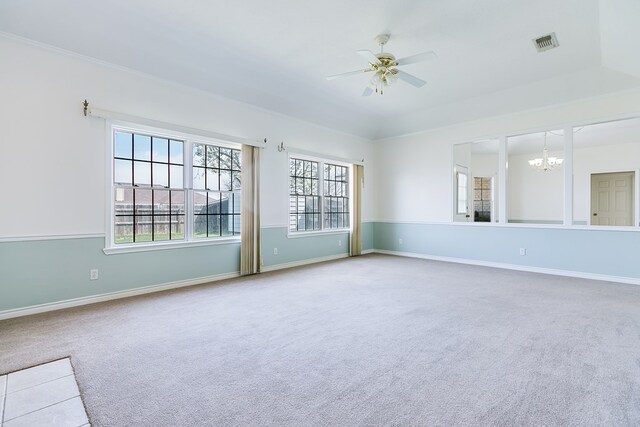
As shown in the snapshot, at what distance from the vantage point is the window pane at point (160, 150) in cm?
430

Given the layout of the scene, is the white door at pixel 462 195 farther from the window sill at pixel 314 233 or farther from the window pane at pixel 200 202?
the window pane at pixel 200 202

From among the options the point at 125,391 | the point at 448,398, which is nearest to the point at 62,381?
the point at 125,391

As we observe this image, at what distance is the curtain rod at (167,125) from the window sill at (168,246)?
5.19 feet

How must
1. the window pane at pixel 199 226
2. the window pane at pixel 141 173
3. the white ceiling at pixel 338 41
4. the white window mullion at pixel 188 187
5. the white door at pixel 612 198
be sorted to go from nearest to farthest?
the white ceiling at pixel 338 41 < the window pane at pixel 141 173 < the white window mullion at pixel 188 187 < the window pane at pixel 199 226 < the white door at pixel 612 198

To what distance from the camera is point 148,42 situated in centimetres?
357

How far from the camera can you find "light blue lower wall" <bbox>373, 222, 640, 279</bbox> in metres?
4.73

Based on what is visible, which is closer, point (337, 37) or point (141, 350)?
point (141, 350)

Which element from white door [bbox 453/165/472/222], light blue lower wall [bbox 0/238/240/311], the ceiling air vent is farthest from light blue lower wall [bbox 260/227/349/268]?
the ceiling air vent

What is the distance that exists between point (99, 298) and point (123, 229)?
0.88 m

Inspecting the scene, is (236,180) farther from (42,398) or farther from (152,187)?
(42,398)

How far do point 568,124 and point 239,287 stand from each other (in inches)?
231

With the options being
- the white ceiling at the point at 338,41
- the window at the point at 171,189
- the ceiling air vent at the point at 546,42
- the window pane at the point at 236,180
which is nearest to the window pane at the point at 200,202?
the window at the point at 171,189

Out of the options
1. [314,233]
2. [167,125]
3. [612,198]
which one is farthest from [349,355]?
[612,198]

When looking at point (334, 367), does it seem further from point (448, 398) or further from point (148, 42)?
point (148, 42)
